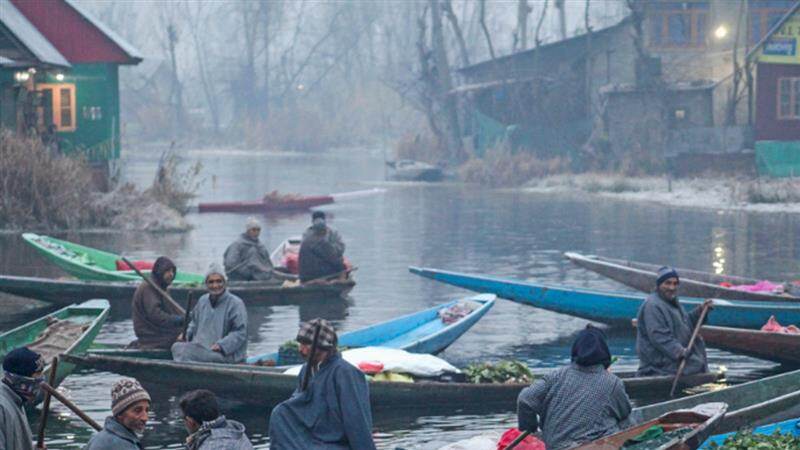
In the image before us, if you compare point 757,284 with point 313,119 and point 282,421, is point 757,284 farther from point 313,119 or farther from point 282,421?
point 313,119

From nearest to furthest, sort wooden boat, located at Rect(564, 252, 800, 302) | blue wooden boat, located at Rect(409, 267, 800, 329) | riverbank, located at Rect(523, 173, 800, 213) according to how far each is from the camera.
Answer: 1. blue wooden boat, located at Rect(409, 267, 800, 329)
2. wooden boat, located at Rect(564, 252, 800, 302)
3. riverbank, located at Rect(523, 173, 800, 213)

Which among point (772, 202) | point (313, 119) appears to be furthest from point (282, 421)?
point (313, 119)

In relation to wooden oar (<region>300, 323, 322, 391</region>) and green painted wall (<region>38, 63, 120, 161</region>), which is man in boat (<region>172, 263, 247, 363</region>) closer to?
wooden oar (<region>300, 323, 322, 391</region>)

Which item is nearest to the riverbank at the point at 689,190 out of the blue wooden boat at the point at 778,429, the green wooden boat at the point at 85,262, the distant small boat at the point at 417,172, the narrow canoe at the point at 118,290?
the distant small boat at the point at 417,172

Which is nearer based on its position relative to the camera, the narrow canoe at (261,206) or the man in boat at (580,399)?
the man in boat at (580,399)

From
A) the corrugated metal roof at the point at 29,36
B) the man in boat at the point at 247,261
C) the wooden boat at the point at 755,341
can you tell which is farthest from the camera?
the corrugated metal roof at the point at 29,36

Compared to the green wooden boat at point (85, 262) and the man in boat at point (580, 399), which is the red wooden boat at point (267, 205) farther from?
the man in boat at point (580, 399)

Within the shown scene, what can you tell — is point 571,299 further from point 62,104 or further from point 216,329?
point 62,104

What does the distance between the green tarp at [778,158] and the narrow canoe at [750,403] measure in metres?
34.2

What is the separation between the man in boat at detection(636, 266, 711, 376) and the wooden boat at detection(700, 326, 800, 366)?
4.50 feet

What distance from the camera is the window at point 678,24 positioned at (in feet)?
163

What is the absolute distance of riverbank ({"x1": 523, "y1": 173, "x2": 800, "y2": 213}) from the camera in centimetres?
3800

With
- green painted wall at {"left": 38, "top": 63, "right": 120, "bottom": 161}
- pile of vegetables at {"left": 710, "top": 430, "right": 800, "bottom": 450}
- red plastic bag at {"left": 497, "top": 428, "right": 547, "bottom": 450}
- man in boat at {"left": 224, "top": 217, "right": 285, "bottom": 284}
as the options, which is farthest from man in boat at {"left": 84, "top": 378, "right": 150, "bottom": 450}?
green painted wall at {"left": 38, "top": 63, "right": 120, "bottom": 161}

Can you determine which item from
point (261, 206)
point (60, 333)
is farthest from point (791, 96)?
point (60, 333)
